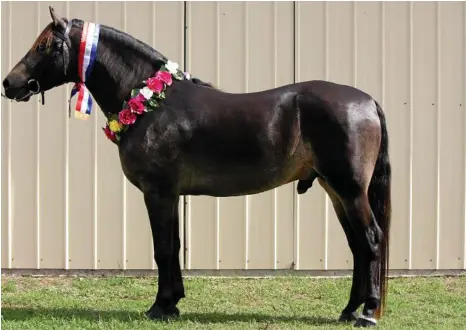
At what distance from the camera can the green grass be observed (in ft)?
16.4

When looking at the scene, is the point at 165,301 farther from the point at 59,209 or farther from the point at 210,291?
the point at 59,209

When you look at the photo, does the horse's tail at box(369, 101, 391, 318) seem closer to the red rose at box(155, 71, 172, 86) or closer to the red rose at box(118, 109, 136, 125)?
the red rose at box(155, 71, 172, 86)

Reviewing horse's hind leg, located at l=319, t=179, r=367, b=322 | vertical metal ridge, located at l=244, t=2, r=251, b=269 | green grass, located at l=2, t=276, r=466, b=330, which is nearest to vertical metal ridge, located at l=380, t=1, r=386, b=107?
vertical metal ridge, located at l=244, t=2, r=251, b=269

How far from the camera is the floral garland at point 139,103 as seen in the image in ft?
15.9

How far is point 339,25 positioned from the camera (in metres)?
6.74

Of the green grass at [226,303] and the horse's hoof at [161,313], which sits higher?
the horse's hoof at [161,313]

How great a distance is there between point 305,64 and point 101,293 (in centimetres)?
291

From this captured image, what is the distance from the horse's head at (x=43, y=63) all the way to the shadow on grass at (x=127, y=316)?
1680 mm

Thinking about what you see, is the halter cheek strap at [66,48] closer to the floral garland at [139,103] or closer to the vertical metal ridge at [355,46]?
the floral garland at [139,103]

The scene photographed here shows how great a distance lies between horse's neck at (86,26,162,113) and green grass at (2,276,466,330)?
1618 mm

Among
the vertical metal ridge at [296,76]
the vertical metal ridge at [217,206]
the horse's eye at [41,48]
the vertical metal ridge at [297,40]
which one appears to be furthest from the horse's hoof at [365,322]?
the horse's eye at [41,48]

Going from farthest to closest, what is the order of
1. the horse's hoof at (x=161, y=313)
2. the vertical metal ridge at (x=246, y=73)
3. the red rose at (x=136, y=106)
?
the vertical metal ridge at (x=246, y=73)
the horse's hoof at (x=161, y=313)
the red rose at (x=136, y=106)

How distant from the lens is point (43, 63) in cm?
489

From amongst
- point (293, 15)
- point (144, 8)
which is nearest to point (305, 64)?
point (293, 15)
